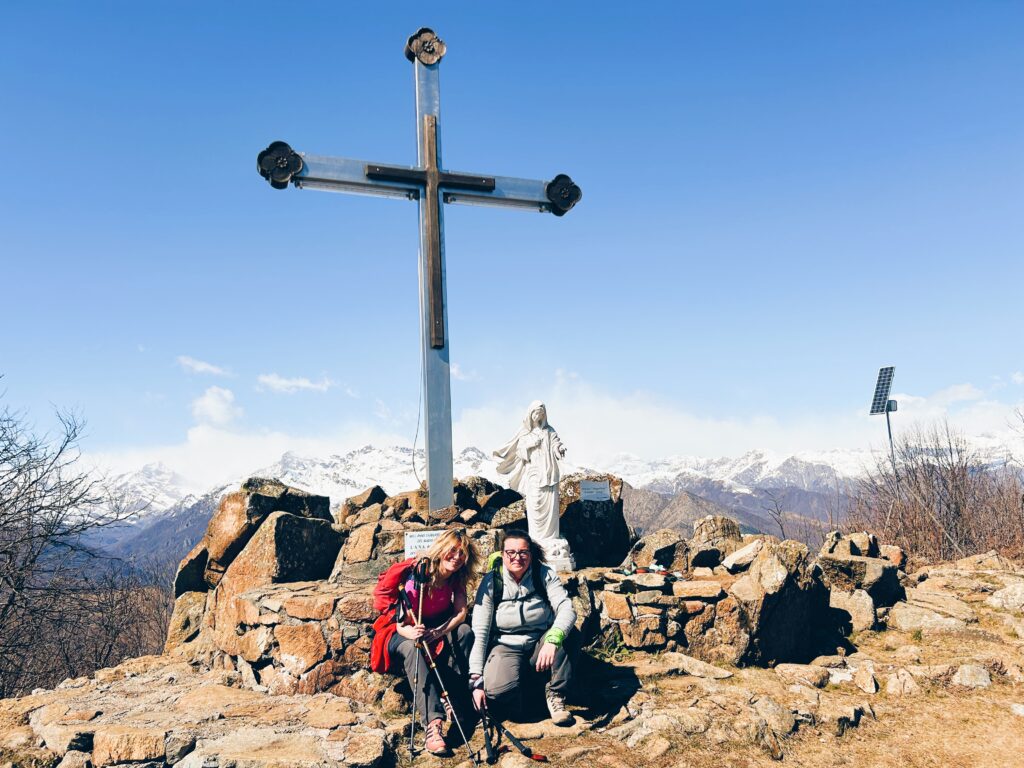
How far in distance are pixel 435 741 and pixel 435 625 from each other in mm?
978

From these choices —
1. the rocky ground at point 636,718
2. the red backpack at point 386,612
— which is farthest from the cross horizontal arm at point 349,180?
the rocky ground at point 636,718

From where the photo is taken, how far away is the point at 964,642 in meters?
9.18

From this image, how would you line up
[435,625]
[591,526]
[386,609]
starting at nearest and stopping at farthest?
1. [386,609]
2. [435,625]
3. [591,526]

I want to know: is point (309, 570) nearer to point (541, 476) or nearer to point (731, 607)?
point (541, 476)

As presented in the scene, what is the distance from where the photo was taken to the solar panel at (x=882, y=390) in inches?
906

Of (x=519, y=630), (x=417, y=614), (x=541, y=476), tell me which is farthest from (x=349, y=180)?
(x=519, y=630)

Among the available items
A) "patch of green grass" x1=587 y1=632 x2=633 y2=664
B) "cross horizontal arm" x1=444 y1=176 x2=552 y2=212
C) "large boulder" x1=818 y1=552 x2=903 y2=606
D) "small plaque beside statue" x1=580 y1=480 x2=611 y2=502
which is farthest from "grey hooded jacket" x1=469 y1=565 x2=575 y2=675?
"cross horizontal arm" x1=444 y1=176 x2=552 y2=212

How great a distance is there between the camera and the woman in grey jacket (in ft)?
19.5

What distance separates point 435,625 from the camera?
6195 mm

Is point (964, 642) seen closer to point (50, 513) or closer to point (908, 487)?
point (908, 487)

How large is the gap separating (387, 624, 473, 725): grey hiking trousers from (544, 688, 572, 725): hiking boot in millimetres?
772

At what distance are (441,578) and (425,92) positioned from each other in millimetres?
7793

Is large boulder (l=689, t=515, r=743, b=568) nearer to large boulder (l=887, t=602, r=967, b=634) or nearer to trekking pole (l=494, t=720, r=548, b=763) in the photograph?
large boulder (l=887, t=602, r=967, b=634)

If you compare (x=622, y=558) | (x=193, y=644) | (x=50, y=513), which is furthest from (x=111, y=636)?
(x=622, y=558)
